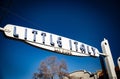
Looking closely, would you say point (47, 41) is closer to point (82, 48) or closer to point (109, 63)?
point (82, 48)

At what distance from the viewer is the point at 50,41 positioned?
159 cm

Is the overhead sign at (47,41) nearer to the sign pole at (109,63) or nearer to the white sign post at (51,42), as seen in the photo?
the white sign post at (51,42)

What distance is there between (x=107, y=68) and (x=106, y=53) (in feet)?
0.65

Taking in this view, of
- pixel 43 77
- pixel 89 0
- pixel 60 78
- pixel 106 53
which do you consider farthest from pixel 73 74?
pixel 106 53

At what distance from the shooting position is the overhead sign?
56.7 inches

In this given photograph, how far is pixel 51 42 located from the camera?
62.7 inches

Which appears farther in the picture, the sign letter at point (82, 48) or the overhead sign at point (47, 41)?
the sign letter at point (82, 48)

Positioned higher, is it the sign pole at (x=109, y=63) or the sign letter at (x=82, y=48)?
the sign letter at (x=82, y=48)

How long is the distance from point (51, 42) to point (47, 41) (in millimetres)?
43

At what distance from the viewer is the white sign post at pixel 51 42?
4.73 ft

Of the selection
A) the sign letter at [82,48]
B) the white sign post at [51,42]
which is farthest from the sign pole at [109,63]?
the sign letter at [82,48]

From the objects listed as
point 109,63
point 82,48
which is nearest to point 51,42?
Result: point 82,48

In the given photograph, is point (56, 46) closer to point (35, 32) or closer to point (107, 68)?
point (35, 32)

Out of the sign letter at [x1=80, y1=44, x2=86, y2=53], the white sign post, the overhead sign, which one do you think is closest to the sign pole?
the white sign post
